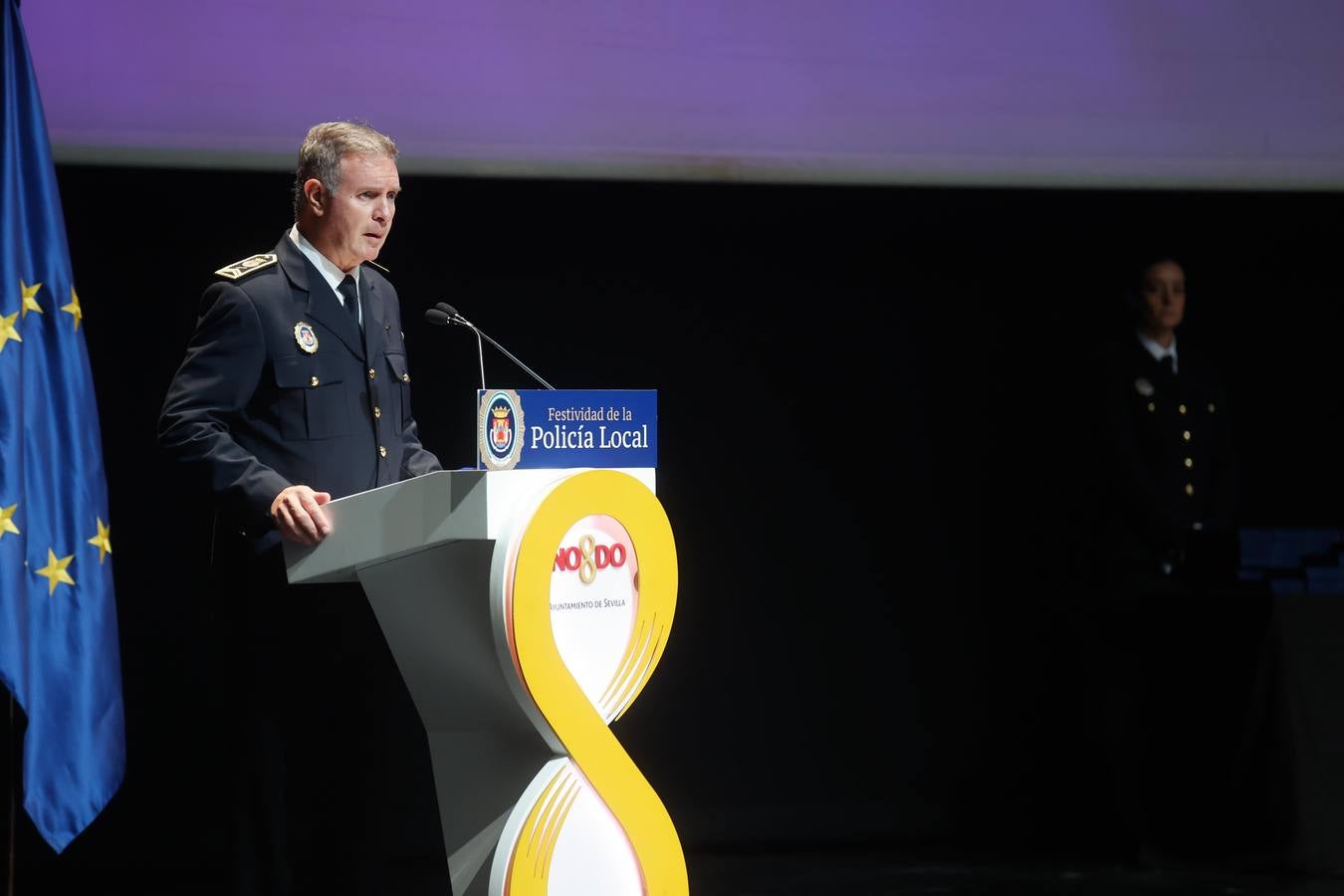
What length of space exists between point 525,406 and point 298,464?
50 cm

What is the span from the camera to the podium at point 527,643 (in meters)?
2.12

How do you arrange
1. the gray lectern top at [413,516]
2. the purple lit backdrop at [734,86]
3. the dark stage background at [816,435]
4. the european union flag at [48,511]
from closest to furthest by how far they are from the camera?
the gray lectern top at [413,516] → the european union flag at [48,511] → the purple lit backdrop at [734,86] → the dark stage background at [816,435]

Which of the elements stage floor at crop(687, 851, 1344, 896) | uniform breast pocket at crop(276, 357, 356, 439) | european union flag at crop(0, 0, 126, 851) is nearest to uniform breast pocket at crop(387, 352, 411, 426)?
uniform breast pocket at crop(276, 357, 356, 439)

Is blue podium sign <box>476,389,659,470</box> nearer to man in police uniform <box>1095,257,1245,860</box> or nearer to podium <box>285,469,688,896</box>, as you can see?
podium <box>285,469,688,896</box>

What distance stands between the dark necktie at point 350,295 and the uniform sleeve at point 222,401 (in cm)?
18

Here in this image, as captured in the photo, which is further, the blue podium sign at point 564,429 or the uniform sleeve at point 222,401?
the uniform sleeve at point 222,401

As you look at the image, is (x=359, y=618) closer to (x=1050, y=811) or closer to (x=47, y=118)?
(x=47, y=118)

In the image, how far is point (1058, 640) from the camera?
173 inches

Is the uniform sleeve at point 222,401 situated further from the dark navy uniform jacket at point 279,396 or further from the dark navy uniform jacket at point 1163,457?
the dark navy uniform jacket at point 1163,457

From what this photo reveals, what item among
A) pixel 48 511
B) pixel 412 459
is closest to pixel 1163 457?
pixel 412 459

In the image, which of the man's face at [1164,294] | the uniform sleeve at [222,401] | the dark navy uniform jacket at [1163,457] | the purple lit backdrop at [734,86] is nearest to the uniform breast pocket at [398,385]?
the uniform sleeve at [222,401]

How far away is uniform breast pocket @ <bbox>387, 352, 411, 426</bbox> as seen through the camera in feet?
8.50

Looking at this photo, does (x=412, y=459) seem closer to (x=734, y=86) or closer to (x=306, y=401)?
(x=306, y=401)

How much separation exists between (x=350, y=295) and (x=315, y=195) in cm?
19
